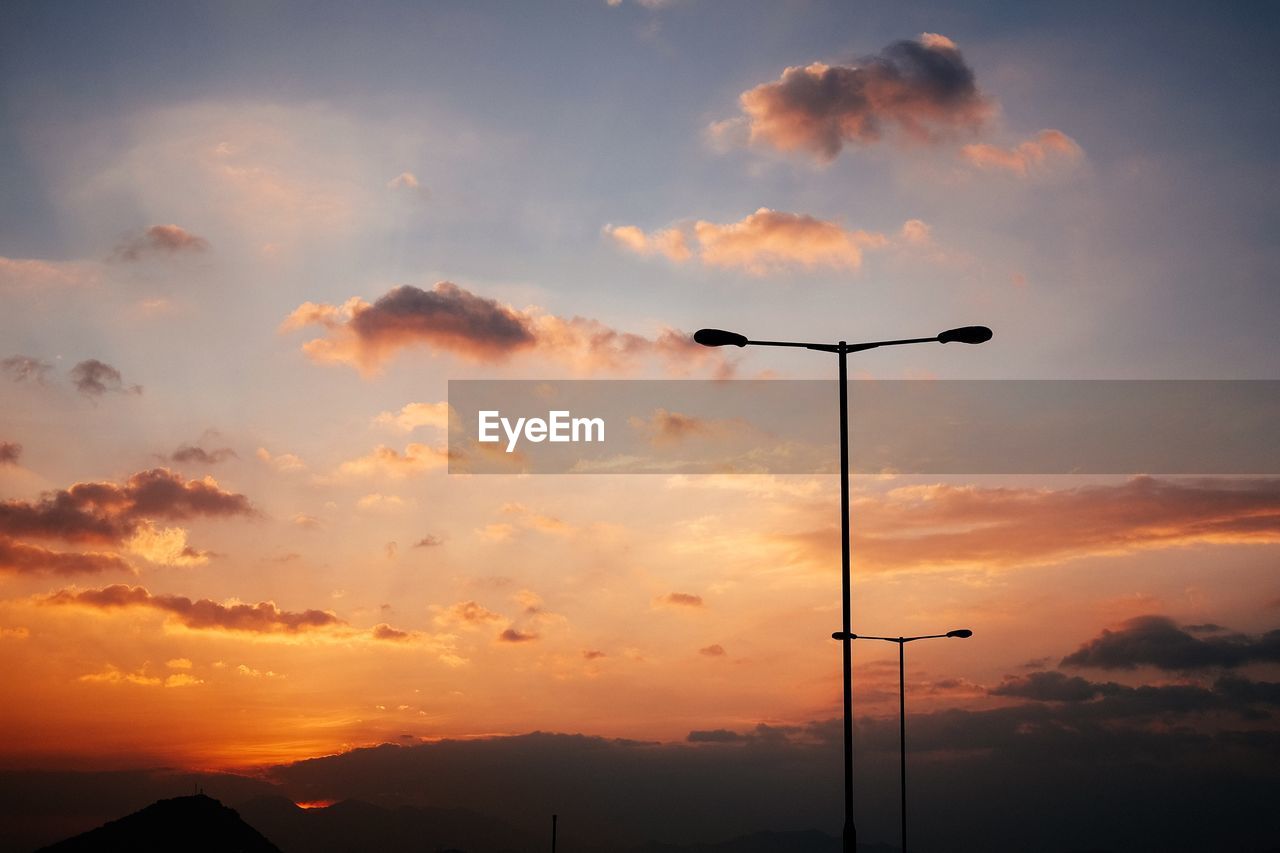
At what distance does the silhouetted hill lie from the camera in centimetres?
17938

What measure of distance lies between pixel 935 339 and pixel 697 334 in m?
4.96

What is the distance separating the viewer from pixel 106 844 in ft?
591

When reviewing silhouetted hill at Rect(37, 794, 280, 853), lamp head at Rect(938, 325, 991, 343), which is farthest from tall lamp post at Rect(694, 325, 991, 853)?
silhouetted hill at Rect(37, 794, 280, 853)

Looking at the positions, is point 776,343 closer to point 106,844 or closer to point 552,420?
point 552,420

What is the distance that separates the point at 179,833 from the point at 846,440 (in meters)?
185

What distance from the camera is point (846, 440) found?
23.9 metres

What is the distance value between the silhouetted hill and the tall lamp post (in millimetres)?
175092

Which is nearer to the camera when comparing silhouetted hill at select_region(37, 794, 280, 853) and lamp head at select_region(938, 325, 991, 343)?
lamp head at select_region(938, 325, 991, 343)

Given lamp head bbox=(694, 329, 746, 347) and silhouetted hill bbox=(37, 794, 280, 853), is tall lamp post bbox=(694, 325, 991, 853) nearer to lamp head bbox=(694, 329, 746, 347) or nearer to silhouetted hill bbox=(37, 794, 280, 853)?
lamp head bbox=(694, 329, 746, 347)

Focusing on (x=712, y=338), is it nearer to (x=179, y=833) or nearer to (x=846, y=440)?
(x=846, y=440)

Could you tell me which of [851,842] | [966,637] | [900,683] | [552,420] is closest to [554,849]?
[900,683]

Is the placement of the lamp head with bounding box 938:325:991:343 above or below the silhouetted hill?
above

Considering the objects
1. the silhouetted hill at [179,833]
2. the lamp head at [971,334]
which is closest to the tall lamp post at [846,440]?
the lamp head at [971,334]

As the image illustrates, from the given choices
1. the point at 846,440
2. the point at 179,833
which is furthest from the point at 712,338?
the point at 179,833
